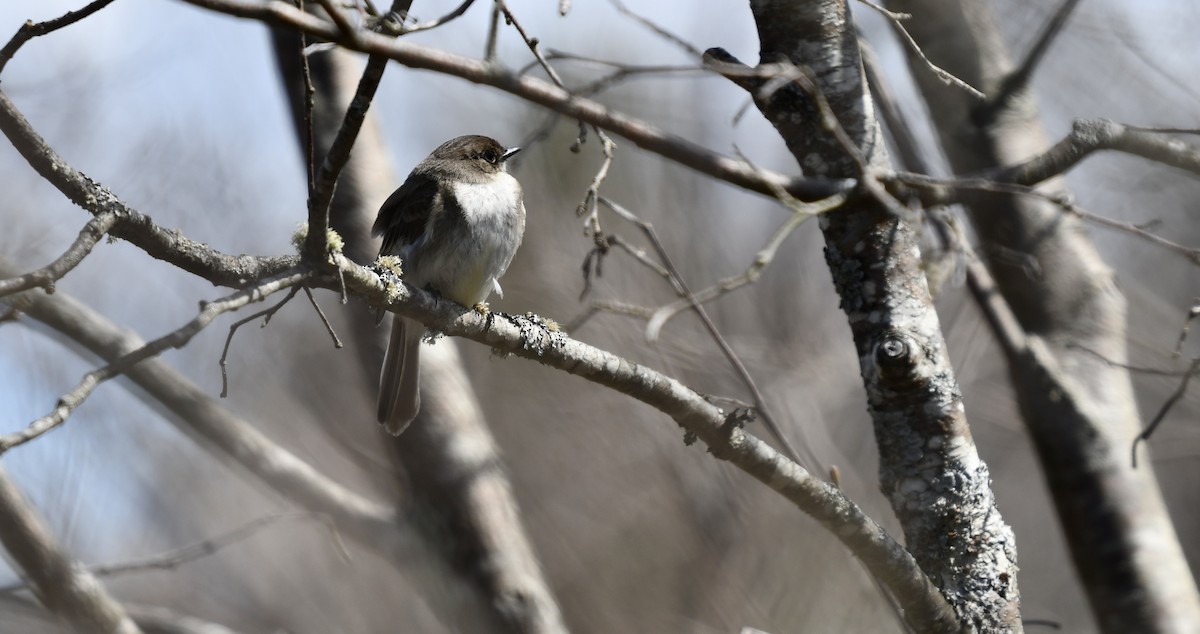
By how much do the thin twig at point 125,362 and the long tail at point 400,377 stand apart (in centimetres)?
204

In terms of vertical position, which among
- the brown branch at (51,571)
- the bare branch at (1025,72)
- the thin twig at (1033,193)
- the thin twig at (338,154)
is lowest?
the brown branch at (51,571)

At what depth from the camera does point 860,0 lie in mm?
2646

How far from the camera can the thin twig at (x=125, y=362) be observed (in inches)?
64.8

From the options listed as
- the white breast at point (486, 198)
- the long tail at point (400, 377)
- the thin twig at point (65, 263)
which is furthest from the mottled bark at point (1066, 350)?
the thin twig at point (65, 263)

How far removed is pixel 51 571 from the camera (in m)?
3.19

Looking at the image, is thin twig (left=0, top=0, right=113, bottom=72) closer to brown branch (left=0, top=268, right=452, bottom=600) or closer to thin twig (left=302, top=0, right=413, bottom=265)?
thin twig (left=302, top=0, right=413, bottom=265)

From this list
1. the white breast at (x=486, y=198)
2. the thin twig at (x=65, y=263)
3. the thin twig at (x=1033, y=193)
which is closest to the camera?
the thin twig at (x=65, y=263)

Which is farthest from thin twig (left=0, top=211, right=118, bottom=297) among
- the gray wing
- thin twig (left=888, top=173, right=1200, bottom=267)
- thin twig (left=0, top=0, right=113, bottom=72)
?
the gray wing

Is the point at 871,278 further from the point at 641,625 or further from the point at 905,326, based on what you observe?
the point at 641,625

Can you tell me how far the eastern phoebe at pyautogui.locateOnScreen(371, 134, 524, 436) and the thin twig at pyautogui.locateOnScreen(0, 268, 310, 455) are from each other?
1.82 m

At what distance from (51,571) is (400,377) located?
1.46 metres

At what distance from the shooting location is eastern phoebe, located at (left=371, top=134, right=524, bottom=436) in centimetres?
384

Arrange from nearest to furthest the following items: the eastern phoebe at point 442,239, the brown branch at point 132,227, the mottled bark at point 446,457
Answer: the brown branch at point 132,227, the eastern phoebe at point 442,239, the mottled bark at point 446,457

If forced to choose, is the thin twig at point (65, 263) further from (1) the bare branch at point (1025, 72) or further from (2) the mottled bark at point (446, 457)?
(1) the bare branch at point (1025, 72)
